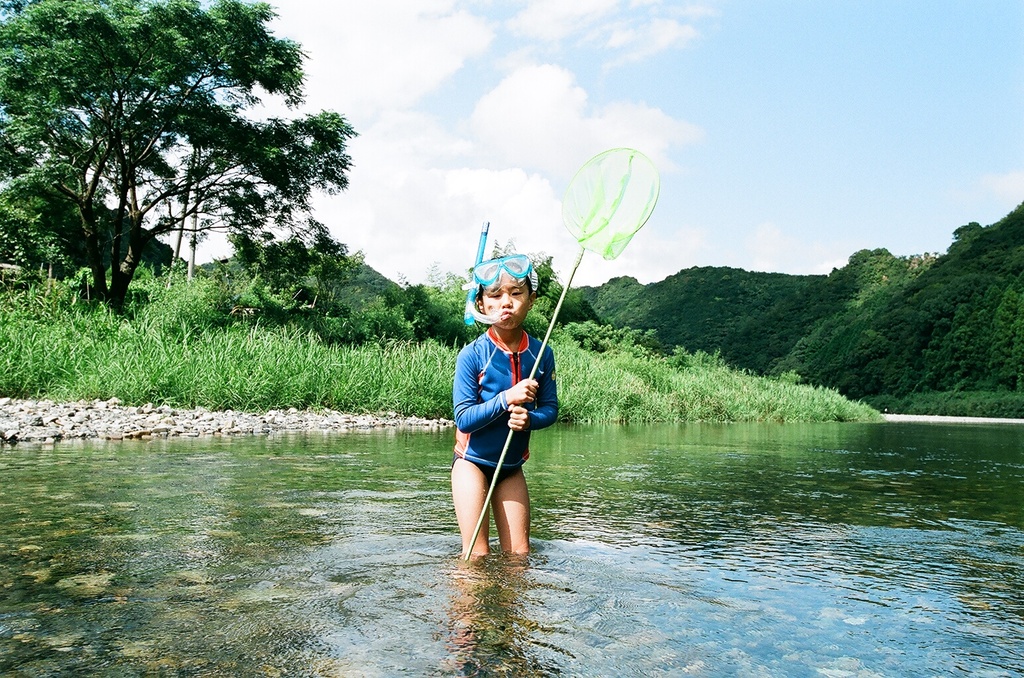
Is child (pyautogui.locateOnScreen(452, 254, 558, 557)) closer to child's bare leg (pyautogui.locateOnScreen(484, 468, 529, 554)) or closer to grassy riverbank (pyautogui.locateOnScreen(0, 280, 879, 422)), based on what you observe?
child's bare leg (pyautogui.locateOnScreen(484, 468, 529, 554))

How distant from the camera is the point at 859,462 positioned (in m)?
8.50

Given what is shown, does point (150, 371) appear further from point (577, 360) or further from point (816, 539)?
point (577, 360)

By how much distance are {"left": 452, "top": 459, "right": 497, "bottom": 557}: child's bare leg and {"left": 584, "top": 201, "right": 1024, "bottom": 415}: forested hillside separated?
40401 mm

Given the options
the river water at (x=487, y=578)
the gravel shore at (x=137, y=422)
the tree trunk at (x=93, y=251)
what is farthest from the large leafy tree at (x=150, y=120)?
the river water at (x=487, y=578)

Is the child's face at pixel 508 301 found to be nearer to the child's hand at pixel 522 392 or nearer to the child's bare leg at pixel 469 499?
the child's hand at pixel 522 392

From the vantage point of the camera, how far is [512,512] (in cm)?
342

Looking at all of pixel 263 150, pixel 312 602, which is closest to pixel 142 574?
pixel 312 602

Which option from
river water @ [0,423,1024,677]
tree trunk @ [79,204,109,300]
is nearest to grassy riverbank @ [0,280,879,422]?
tree trunk @ [79,204,109,300]

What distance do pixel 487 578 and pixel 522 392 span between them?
2.28ft

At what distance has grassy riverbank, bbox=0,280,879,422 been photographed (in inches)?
432

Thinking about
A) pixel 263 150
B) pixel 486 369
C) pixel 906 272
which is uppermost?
pixel 906 272

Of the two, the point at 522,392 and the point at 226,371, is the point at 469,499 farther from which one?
the point at 226,371

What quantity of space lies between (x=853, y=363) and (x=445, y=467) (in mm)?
48070

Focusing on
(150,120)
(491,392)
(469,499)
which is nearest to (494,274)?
(491,392)
